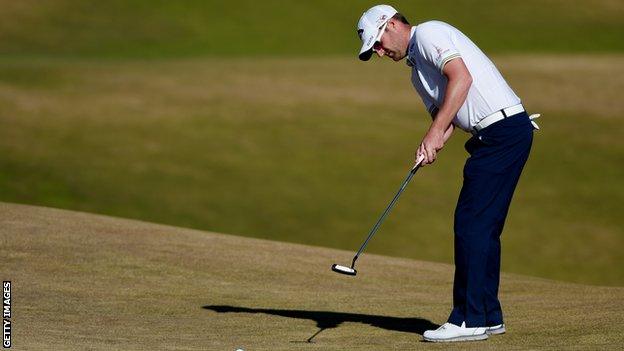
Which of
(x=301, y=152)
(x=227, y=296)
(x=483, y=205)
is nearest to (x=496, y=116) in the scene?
(x=483, y=205)

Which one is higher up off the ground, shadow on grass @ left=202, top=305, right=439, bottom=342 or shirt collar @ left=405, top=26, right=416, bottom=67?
shirt collar @ left=405, top=26, right=416, bottom=67

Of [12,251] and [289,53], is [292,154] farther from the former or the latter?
[289,53]

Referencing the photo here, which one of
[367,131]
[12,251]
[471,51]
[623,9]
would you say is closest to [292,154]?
[367,131]

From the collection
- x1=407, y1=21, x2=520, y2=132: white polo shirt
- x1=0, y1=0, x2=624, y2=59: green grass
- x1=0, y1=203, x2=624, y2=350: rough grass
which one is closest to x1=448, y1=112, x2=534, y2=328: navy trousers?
x1=407, y1=21, x2=520, y2=132: white polo shirt

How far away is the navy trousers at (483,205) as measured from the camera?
24.3 ft

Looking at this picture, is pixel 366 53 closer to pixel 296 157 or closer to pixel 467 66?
pixel 467 66

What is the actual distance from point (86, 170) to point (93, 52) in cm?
2207

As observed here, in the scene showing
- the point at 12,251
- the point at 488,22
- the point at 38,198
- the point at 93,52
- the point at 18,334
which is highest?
the point at 488,22

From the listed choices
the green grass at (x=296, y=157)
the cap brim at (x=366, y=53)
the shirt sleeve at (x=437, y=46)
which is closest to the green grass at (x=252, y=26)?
the green grass at (x=296, y=157)

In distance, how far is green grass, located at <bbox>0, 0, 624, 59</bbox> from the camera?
44875 millimetres

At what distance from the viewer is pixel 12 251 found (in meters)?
10.2

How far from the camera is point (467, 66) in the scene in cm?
738

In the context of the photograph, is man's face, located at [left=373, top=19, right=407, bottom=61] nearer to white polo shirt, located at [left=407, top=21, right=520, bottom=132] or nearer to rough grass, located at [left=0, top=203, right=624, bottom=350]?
white polo shirt, located at [left=407, top=21, right=520, bottom=132]
